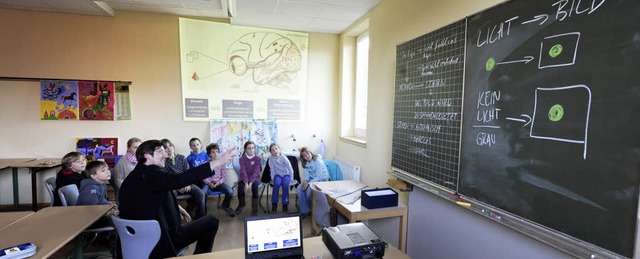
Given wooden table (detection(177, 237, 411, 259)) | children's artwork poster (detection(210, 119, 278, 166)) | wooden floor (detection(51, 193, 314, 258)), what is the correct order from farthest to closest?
children's artwork poster (detection(210, 119, 278, 166)) < wooden floor (detection(51, 193, 314, 258)) < wooden table (detection(177, 237, 411, 259))

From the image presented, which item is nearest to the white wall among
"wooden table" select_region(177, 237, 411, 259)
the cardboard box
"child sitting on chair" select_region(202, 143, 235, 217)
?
"child sitting on chair" select_region(202, 143, 235, 217)

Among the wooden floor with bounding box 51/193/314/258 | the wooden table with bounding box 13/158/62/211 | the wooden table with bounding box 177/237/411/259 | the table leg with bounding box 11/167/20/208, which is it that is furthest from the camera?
the table leg with bounding box 11/167/20/208

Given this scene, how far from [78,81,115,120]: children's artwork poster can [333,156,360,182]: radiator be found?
3590 mm

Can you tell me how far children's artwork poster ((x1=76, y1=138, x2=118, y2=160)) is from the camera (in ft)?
14.3

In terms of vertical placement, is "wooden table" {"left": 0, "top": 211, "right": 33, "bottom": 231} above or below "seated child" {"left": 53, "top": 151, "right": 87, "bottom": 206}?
below

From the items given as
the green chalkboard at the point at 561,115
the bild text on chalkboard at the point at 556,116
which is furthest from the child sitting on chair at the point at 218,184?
the green chalkboard at the point at 561,115

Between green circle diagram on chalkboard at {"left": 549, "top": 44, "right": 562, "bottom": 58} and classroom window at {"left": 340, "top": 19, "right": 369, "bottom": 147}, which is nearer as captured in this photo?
green circle diagram on chalkboard at {"left": 549, "top": 44, "right": 562, "bottom": 58}

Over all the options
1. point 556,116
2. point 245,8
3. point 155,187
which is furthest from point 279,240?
point 245,8

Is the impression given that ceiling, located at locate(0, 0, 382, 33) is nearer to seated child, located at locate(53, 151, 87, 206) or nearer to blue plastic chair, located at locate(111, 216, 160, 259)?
seated child, located at locate(53, 151, 87, 206)

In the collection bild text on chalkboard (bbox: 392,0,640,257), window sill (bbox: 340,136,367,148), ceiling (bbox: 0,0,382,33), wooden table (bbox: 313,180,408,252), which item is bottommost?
wooden table (bbox: 313,180,408,252)

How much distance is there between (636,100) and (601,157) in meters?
0.27

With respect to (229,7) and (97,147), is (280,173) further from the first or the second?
(97,147)

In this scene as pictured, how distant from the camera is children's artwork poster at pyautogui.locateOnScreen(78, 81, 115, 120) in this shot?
431 centimetres

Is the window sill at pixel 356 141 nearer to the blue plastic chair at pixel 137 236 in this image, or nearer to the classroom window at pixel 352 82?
→ the classroom window at pixel 352 82
